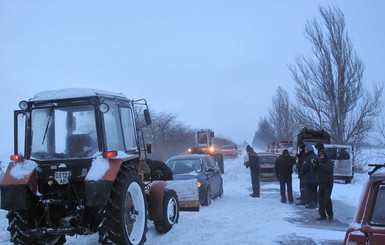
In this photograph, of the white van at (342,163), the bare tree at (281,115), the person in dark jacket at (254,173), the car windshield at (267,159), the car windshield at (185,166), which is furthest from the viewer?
the bare tree at (281,115)

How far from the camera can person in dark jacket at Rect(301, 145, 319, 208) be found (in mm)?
13164

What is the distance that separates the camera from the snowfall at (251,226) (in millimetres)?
8609

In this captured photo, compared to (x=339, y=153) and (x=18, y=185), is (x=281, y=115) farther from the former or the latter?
(x=18, y=185)

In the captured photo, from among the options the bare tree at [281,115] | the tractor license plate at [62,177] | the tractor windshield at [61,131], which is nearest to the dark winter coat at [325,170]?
the tractor windshield at [61,131]

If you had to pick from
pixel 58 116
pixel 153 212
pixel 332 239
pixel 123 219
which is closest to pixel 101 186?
pixel 123 219

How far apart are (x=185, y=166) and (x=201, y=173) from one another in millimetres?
770

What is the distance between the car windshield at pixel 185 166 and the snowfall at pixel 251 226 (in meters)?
1.26

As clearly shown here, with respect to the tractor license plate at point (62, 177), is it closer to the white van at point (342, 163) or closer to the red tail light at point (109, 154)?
the red tail light at point (109, 154)

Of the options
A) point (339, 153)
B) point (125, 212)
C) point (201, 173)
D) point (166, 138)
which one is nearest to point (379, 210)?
point (125, 212)

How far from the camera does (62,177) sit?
278 inches

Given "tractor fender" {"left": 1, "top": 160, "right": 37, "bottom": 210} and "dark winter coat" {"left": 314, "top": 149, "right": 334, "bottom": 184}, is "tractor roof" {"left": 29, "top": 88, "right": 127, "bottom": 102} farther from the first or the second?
"dark winter coat" {"left": 314, "top": 149, "right": 334, "bottom": 184}

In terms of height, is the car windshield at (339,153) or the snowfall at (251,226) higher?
the car windshield at (339,153)

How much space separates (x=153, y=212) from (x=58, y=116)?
8.79ft

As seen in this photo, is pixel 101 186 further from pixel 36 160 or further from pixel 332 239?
pixel 332 239
